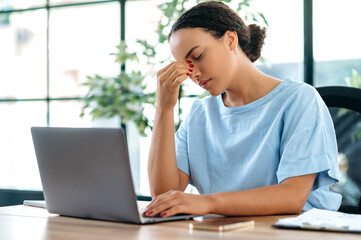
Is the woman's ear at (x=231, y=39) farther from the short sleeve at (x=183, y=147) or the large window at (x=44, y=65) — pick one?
the large window at (x=44, y=65)

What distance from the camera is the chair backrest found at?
1.58 m

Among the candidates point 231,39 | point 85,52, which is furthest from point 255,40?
point 85,52

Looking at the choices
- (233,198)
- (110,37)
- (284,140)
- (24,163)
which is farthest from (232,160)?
(24,163)

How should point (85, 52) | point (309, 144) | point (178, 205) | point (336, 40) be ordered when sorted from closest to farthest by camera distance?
point (178, 205) → point (309, 144) → point (336, 40) → point (85, 52)

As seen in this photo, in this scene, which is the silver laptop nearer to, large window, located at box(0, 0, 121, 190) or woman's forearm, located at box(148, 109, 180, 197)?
woman's forearm, located at box(148, 109, 180, 197)

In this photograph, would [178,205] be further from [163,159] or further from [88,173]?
[163,159]

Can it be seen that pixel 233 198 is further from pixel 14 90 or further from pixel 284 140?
pixel 14 90

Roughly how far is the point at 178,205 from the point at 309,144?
44cm

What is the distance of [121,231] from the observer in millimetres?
1047

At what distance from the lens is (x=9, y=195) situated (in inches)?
170

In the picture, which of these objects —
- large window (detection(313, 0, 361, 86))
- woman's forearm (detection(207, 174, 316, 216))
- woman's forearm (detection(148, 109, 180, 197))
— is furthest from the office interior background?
woman's forearm (detection(207, 174, 316, 216))

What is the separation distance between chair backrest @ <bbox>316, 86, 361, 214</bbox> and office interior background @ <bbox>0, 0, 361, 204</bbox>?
1629 mm

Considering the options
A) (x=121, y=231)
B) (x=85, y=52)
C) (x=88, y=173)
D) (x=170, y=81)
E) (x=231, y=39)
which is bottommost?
(x=121, y=231)

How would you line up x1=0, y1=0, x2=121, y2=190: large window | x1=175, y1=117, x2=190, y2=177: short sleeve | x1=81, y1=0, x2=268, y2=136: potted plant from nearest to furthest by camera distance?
x1=175, y1=117, x2=190, y2=177: short sleeve, x1=81, y1=0, x2=268, y2=136: potted plant, x1=0, y1=0, x2=121, y2=190: large window
